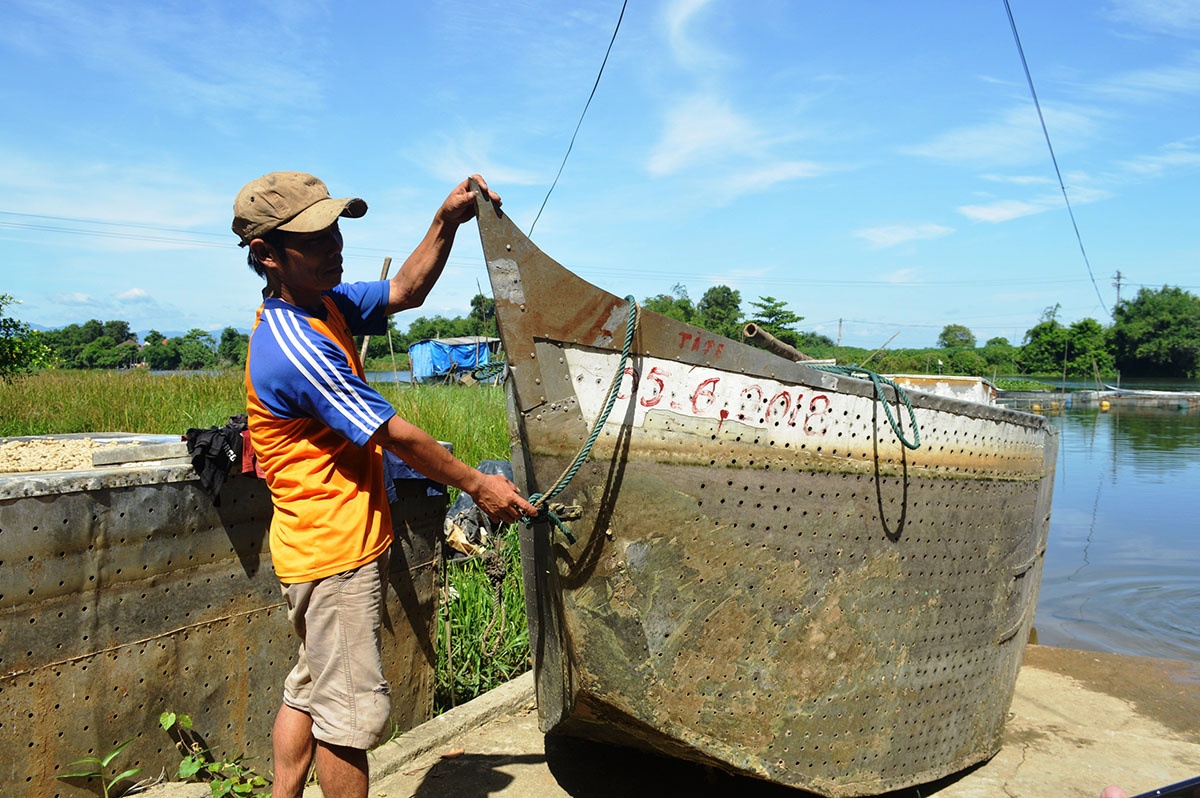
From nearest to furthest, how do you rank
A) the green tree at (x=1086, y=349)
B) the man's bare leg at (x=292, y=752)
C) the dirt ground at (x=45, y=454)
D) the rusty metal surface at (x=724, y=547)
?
the man's bare leg at (x=292, y=752) < the rusty metal surface at (x=724, y=547) < the dirt ground at (x=45, y=454) < the green tree at (x=1086, y=349)

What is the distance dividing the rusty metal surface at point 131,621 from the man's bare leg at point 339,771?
789 millimetres

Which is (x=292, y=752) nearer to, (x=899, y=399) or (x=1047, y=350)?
(x=899, y=399)

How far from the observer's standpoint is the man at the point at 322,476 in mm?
2439

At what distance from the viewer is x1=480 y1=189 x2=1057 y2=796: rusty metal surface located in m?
2.78

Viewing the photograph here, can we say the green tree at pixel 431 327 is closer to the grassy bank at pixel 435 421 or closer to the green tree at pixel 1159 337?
the grassy bank at pixel 435 421

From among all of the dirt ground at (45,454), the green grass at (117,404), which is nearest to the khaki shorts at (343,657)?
the dirt ground at (45,454)

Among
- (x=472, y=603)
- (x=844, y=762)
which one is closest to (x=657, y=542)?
(x=844, y=762)

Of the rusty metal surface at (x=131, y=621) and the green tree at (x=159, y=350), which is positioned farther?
the green tree at (x=159, y=350)

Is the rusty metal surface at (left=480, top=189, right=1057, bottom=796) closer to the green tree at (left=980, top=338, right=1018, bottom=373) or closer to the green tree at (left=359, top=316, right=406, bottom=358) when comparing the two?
the green tree at (left=359, top=316, right=406, bottom=358)

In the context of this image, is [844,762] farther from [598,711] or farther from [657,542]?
[657,542]

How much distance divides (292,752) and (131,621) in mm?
750

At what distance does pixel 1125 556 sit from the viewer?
424 inches

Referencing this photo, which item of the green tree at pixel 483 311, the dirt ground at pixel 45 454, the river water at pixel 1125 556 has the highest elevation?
the green tree at pixel 483 311

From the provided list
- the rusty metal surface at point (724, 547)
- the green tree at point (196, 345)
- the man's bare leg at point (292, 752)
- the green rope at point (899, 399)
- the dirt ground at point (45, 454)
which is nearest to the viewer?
the man's bare leg at point (292, 752)
